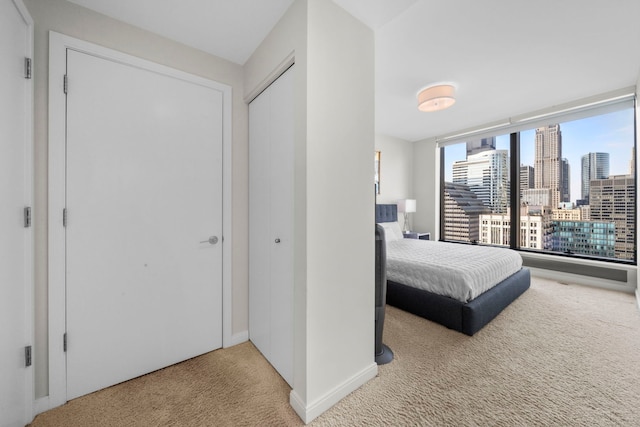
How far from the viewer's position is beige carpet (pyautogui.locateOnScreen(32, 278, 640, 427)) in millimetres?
1384

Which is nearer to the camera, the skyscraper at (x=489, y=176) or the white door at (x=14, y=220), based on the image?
the white door at (x=14, y=220)

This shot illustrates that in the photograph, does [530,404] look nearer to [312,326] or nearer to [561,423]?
[561,423]

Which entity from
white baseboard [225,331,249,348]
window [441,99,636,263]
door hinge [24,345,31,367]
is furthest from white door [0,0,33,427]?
window [441,99,636,263]

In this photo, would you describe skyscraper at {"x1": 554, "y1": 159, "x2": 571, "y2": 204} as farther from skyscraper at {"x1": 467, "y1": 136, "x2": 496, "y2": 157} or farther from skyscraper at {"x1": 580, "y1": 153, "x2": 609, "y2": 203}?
skyscraper at {"x1": 467, "y1": 136, "x2": 496, "y2": 157}

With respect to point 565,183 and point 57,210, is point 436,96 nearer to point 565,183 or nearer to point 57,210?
point 565,183

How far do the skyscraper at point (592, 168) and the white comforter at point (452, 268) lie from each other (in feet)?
5.43

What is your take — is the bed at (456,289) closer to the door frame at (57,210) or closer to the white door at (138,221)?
the white door at (138,221)

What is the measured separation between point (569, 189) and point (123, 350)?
580cm

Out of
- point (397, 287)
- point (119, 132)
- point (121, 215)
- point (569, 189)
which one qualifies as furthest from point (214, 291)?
point (569, 189)

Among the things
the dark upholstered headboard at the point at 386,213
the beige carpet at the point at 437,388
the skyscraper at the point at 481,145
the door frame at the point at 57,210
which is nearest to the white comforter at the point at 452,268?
the beige carpet at the point at 437,388

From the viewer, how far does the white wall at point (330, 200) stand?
1379 millimetres

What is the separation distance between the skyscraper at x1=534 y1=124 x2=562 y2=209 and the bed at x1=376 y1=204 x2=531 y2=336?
5.53 feet

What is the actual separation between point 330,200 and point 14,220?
5.32ft

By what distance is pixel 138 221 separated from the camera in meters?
1.71
